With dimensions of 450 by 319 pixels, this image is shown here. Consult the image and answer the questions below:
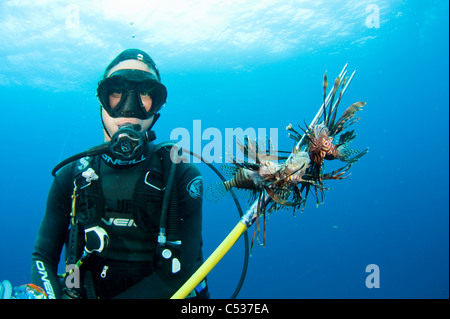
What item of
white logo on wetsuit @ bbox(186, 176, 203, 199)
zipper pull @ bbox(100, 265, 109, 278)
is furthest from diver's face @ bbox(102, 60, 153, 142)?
zipper pull @ bbox(100, 265, 109, 278)

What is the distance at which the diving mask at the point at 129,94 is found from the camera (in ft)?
8.82

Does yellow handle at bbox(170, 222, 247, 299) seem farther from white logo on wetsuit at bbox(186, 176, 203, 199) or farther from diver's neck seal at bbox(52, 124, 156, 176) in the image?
diver's neck seal at bbox(52, 124, 156, 176)

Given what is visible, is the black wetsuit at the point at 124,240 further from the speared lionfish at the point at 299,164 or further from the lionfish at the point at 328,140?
the lionfish at the point at 328,140

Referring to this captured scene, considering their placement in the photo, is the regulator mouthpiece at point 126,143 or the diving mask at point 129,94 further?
the diving mask at point 129,94

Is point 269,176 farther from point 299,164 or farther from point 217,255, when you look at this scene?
point 217,255

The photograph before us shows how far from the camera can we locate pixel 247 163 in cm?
108

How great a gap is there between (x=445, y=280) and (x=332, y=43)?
5534 cm

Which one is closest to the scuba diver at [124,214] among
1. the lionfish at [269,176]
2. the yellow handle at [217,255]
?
the yellow handle at [217,255]

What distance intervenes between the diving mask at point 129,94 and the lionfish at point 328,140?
2.04 m

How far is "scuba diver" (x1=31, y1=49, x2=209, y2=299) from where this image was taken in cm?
233

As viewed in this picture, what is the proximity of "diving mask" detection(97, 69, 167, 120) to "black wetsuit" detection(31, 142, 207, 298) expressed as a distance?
0.58m
